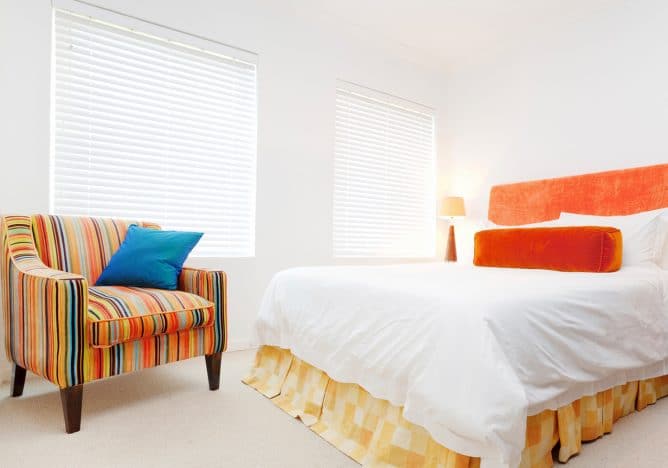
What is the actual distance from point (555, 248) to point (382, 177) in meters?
1.92

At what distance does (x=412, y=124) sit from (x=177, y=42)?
238 centimetres

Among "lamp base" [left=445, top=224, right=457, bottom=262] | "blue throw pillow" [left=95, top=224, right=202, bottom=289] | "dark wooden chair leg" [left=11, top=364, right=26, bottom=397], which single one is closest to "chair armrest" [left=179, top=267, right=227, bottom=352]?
"blue throw pillow" [left=95, top=224, right=202, bottom=289]

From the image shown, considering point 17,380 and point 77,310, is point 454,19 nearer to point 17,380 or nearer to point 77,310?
point 77,310

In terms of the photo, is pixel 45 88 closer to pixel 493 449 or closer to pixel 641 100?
pixel 493 449

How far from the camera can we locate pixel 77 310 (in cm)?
164

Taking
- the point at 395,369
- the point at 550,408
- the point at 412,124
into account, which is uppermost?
the point at 412,124

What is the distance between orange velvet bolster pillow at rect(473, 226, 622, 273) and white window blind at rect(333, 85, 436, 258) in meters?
1.24

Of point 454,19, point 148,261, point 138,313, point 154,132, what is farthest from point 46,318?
point 454,19

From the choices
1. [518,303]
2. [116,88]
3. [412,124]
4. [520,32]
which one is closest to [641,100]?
[520,32]

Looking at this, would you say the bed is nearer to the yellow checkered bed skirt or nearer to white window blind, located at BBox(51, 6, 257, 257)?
the yellow checkered bed skirt

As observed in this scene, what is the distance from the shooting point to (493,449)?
1086 mm

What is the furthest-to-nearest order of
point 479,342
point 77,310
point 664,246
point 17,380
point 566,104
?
1. point 566,104
2. point 664,246
3. point 17,380
4. point 77,310
5. point 479,342

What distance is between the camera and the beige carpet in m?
1.50

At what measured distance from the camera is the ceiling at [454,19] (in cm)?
325
